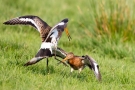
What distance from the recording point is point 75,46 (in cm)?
902

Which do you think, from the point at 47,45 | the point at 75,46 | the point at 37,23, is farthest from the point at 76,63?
the point at 75,46

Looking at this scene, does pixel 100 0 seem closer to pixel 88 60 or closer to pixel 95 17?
pixel 95 17

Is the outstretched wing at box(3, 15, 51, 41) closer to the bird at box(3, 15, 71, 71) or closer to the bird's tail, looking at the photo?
the bird at box(3, 15, 71, 71)

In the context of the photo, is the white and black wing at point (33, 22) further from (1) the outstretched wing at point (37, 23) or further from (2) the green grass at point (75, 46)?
(2) the green grass at point (75, 46)

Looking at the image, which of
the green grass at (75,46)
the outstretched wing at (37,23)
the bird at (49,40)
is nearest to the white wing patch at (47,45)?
the bird at (49,40)

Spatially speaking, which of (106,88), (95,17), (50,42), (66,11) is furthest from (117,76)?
(66,11)

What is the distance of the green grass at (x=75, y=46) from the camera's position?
5.93 m

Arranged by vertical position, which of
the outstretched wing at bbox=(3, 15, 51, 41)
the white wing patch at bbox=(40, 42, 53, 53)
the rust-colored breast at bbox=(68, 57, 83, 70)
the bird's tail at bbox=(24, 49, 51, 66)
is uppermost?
the outstretched wing at bbox=(3, 15, 51, 41)

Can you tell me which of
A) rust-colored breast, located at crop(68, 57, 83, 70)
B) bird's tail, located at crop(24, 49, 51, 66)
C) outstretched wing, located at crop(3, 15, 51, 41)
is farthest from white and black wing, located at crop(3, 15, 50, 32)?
rust-colored breast, located at crop(68, 57, 83, 70)

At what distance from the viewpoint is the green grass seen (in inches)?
233

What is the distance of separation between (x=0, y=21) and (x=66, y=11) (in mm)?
3388

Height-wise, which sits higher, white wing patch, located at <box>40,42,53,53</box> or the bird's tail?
white wing patch, located at <box>40,42,53,53</box>

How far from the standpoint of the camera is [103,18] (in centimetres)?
942

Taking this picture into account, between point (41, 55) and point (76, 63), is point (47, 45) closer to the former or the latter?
point (41, 55)
